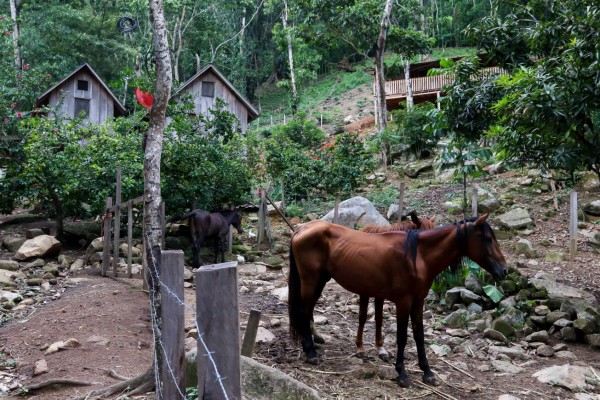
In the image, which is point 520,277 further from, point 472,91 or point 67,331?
point 67,331

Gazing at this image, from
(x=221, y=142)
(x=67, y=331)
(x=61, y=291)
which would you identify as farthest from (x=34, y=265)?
(x=221, y=142)

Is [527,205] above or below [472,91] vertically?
below

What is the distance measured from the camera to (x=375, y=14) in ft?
59.7

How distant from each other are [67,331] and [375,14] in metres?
15.0

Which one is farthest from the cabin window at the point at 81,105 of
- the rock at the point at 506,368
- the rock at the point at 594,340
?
the rock at the point at 594,340

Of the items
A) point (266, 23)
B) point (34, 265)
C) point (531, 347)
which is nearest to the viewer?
point (531, 347)

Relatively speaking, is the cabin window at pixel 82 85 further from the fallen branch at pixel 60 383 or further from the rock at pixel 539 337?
the rock at pixel 539 337

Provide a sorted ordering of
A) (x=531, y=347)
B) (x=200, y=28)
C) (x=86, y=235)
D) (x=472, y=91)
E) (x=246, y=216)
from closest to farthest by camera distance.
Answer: (x=531, y=347)
(x=472, y=91)
(x=86, y=235)
(x=246, y=216)
(x=200, y=28)

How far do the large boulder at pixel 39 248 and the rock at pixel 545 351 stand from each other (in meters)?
10.1

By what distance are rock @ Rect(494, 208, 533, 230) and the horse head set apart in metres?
8.06

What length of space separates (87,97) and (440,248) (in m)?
18.8

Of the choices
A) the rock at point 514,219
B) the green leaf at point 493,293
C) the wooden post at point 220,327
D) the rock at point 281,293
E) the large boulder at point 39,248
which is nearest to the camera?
the wooden post at point 220,327

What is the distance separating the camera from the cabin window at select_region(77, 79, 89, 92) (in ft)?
67.7

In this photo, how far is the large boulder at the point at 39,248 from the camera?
11.5 m
